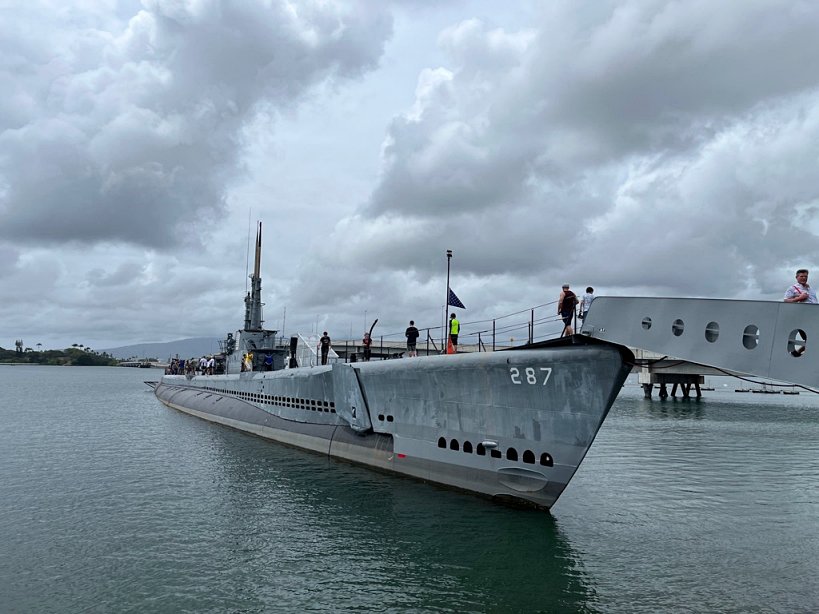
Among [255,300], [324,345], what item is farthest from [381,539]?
[255,300]

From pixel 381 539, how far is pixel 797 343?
26.9 ft

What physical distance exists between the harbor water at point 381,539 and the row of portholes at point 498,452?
1.17 m

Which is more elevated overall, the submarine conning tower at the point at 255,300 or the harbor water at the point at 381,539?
the submarine conning tower at the point at 255,300

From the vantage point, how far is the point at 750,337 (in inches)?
291

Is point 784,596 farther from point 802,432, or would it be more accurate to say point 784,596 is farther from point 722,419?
Answer: point 722,419

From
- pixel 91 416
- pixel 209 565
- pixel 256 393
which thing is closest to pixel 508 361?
pixel 209 565

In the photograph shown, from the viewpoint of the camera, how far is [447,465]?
599 inches

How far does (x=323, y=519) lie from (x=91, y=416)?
32835 millimetres

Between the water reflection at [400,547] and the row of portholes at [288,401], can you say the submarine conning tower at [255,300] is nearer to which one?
the row of portholes at [288,401]

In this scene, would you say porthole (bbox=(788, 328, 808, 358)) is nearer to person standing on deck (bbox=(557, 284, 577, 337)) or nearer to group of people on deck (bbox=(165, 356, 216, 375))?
person standing on deck (bbox=(557, 284, 577, 337))

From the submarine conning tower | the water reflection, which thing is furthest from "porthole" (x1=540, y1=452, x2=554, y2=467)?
the submarine conning tower

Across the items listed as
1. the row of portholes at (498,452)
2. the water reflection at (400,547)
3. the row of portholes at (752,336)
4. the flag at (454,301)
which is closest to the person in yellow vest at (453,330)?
the flag at (454,301)

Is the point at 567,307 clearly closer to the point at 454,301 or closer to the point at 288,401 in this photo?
the point at 454,301

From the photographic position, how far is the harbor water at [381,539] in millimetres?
8922
